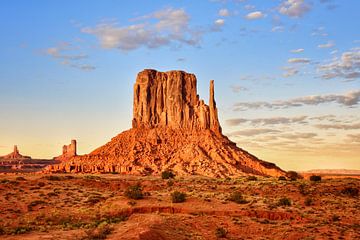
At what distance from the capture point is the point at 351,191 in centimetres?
4541

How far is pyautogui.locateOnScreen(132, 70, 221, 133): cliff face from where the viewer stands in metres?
112

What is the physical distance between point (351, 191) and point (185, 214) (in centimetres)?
2164

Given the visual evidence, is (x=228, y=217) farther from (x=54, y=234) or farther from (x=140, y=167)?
(x=140, y=167)

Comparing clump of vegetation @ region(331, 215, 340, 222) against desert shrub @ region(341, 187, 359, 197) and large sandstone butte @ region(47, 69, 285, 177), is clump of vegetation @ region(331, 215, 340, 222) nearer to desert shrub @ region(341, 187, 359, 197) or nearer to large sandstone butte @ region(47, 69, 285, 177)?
desert shrub @ region(341, 187, 359, 197)

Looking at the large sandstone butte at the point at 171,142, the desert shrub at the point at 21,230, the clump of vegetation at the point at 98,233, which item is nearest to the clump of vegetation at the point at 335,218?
the clump of vegetation at the point at 98,233

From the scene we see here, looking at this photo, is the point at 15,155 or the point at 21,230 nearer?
the point at 21,230

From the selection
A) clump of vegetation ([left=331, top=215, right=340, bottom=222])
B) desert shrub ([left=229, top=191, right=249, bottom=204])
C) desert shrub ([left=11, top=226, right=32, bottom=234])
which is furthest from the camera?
desert shrub ([left=229, top=191, right=249, bottom=204])

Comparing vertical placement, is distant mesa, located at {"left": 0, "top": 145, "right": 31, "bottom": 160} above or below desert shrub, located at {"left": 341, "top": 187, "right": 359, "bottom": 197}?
above

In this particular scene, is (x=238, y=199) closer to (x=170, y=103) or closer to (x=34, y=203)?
(x=34, y=203)

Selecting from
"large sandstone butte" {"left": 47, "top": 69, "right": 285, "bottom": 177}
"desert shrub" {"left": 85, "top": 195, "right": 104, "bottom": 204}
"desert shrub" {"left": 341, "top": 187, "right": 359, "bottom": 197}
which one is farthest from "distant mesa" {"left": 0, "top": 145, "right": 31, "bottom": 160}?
"desert shrub" {"left": 341, "top": 187, "right": 359, "bottom": 197}

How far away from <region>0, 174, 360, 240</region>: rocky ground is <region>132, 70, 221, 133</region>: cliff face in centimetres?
6360

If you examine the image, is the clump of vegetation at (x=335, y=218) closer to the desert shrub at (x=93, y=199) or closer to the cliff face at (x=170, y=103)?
the desert shrub at (x=93, y=199)

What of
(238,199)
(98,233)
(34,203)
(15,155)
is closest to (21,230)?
(98,233)

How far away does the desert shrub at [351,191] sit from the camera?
4449 cm
